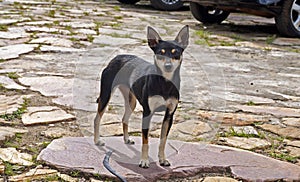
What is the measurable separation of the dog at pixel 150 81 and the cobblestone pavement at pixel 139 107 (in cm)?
11

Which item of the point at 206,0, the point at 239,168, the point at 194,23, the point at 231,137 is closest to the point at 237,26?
the point at 194,23

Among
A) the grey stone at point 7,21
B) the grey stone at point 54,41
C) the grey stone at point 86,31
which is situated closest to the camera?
the grey stone at point 54,41

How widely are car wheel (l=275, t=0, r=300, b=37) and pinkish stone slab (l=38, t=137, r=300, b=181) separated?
4.50 metres

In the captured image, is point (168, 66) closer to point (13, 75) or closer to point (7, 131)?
point (7, 131)

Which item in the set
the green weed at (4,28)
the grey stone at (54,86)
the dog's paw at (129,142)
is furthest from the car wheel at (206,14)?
the dog's paw at (129,142)

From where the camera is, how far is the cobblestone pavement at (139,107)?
102 inches

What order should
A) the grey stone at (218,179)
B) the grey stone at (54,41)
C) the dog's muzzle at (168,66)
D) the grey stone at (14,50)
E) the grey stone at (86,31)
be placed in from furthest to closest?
the grey stone at (86,31), the grey stone at (54,41), the grey stone at (14,50), the grey stone at (218,179), the dog's muzzle at (168,66)

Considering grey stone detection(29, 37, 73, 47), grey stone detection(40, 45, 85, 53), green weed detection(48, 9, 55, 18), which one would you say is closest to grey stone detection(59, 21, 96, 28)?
green weed detection(48, 9, 55, 18)

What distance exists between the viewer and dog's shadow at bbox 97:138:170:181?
233cm

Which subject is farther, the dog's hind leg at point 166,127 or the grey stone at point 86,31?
the grey stone at point 86,31

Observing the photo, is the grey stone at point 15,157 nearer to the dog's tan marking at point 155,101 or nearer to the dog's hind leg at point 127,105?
the dog's hind leg at point 127,105

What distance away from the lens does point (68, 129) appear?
2988 mm

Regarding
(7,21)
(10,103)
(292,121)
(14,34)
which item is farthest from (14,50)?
(292,121)

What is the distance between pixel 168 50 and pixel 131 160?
2.06 feet
